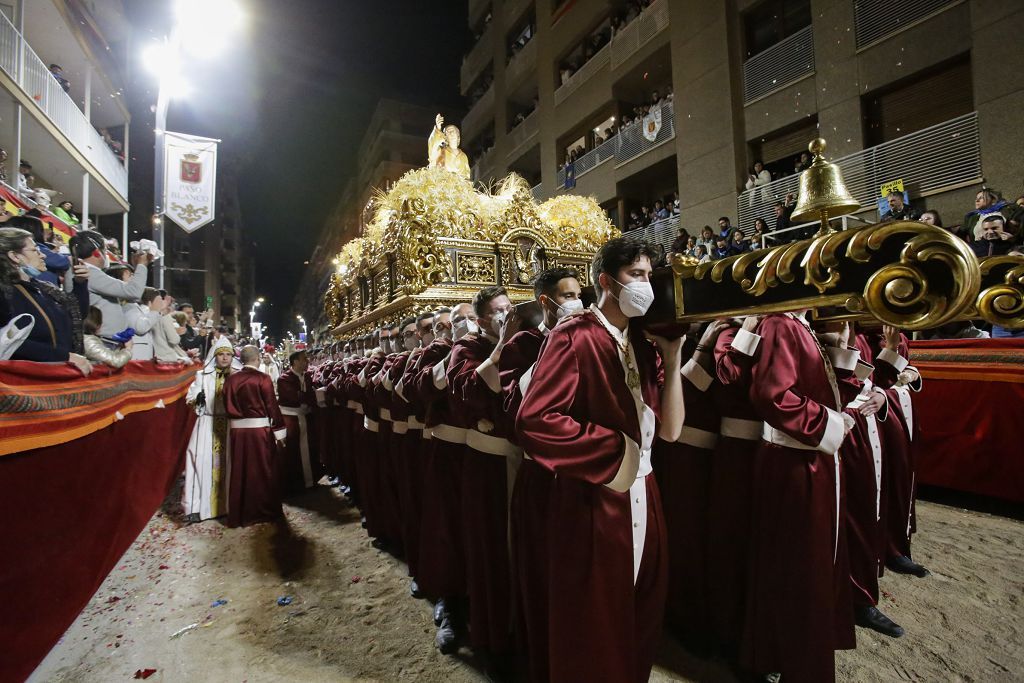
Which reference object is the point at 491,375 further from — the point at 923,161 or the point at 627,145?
the point at 627,145

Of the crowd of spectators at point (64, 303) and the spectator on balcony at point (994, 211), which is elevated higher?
the spectator on balcony at point (994, 211)

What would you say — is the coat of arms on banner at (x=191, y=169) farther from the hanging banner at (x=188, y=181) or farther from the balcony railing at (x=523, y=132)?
the balcony railing at (x=523, y=132)

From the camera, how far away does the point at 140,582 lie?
3.95m

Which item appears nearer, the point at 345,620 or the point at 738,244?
the point at 345,620

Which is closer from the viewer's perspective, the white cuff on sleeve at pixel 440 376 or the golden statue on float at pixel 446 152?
the white cuff on sleeve at pixel 440 376

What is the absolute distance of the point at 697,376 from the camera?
2738 mm

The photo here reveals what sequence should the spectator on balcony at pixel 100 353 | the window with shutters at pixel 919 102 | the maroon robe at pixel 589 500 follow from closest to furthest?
the maroon robe at pixel 589 500
the spectator on balcony at pixel 100 353
the window with shutters at pixel 919 102

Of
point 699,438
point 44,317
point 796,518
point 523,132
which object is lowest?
point 796,518

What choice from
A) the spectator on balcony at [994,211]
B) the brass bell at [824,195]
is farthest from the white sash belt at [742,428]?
the spectator on balcony at [994,211]

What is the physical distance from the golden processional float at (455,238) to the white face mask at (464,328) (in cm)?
178

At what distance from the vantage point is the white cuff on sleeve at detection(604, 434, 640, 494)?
6.16 ft

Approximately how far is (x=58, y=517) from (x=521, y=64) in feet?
70.3

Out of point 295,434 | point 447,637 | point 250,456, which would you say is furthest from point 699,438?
point 295,434

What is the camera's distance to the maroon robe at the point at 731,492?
2.62 metres
